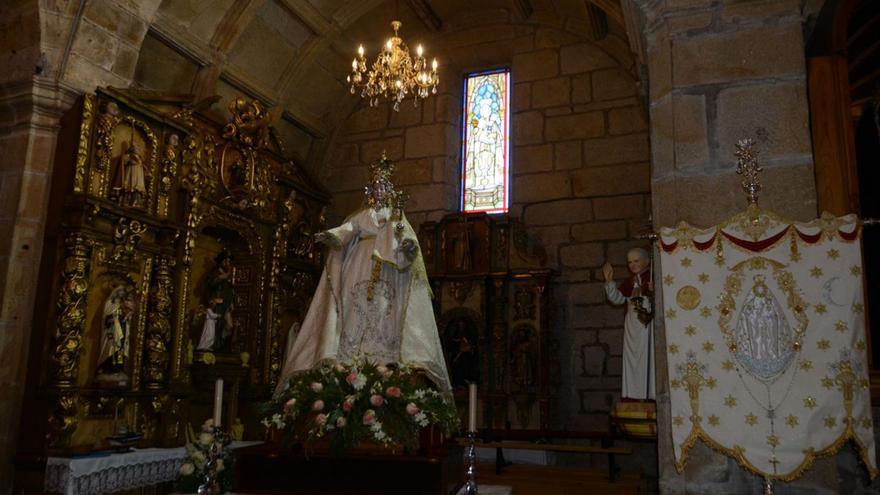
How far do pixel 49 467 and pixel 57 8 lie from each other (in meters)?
4.27

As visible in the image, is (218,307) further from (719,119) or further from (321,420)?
(719,119)

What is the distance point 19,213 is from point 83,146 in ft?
2.83

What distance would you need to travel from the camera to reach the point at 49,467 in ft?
19.5

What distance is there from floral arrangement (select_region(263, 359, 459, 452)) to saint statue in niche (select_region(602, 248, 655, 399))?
131cm

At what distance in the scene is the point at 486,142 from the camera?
34.2 ft

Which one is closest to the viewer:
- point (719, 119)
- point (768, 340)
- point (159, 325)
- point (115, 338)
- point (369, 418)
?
point (768, 340)

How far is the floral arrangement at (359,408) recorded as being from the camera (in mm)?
4484

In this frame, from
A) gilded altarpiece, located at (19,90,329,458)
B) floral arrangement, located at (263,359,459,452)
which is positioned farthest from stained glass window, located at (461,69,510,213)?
floral arrangement, located at (263,359,459,452)

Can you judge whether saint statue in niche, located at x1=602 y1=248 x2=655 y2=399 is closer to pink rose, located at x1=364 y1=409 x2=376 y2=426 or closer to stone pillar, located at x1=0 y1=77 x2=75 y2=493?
pink rose, located at x1=364 y1=409 x2=376 y2=426

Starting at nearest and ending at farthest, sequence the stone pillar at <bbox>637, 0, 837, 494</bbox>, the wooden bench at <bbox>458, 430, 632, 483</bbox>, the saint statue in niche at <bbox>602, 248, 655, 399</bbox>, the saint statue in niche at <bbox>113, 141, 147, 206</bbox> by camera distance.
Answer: the stone pillar at <bbox>637, 0, 837, 494</bbox> → the saint statue in niche at <bbox>602, 248, 655, 399</bbox> → the saint statue in niche at <bbox>113, 141, 147, 206</bbox> → the wooden bench at <bbox>458, 430, 632, 483</bbox>

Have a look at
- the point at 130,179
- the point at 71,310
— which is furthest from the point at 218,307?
the point at 71,310

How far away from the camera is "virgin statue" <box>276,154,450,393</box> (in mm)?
5328

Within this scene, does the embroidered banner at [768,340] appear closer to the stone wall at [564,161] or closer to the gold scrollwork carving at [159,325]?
the stone wall at [564,161]

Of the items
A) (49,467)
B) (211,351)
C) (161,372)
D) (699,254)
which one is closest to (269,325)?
(211,351)
